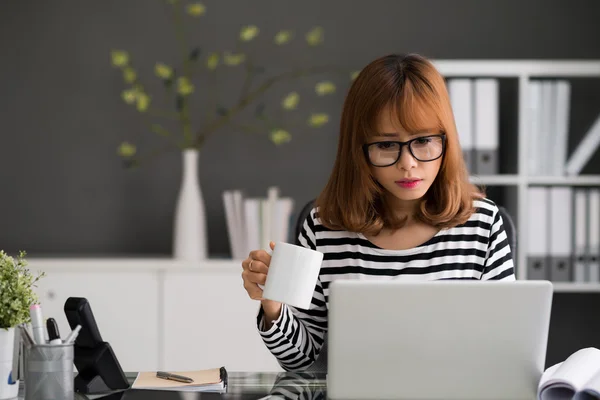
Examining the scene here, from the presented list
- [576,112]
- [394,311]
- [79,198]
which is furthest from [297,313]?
[576,112]

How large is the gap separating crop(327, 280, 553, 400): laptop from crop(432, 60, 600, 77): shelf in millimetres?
1890

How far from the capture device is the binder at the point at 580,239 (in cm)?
290

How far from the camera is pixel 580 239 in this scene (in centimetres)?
291

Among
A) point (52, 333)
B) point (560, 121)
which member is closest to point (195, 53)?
point (560, 121)

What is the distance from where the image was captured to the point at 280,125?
10.6 ft

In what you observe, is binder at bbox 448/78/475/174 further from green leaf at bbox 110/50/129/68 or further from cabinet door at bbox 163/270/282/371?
green leaf at bbox 110/50/129/68

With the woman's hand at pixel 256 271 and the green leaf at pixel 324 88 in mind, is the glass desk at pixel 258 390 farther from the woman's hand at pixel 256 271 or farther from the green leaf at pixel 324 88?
the green leaf at pixel 324 88

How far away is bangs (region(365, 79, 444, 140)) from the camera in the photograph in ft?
5.17

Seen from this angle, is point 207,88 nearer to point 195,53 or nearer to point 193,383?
point 195,53

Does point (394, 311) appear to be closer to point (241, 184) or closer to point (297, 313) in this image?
point (297, 313)

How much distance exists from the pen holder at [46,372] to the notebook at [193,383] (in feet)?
0.62

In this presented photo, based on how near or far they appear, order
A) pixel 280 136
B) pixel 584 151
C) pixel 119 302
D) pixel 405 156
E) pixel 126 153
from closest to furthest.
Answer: pixel 405 156, pixel 119 302, pixel 584 151, pixel 280 136, pixel 126 153

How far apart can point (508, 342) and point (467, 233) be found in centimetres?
62

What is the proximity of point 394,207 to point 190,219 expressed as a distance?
1318mm
